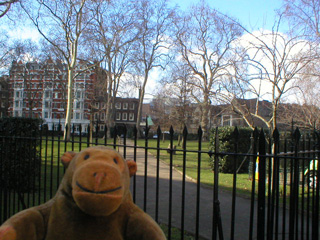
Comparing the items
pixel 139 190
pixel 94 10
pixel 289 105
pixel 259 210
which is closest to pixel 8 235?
pixel 259 210

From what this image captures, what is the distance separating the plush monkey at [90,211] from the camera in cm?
160

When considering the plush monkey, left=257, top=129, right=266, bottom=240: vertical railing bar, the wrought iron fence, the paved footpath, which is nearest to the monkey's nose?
the plush monkey

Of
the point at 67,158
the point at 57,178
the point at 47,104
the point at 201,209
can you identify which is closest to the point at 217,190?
the point at 67,158

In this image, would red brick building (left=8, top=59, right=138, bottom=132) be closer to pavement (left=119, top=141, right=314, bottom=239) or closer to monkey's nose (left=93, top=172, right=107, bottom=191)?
pavement (left=119, top=141, right=314, bottom=239)

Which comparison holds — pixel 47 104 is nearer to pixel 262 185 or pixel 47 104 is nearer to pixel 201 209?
pixel 201 209

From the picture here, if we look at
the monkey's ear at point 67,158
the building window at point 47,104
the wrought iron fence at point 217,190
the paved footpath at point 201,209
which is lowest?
the paved footpath at point 201,209

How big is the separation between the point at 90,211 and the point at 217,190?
1604 millimetres

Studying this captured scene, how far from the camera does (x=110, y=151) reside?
6.16 feet

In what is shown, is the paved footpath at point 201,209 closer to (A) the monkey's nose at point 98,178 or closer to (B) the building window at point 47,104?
(A) the monkey's nose at point 98,178

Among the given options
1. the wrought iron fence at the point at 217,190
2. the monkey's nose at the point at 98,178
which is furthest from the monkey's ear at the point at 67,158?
the wrought iron fence at the point at 217,190

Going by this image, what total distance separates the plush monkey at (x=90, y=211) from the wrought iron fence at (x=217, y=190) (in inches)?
39.9

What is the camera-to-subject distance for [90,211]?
5.30 ft

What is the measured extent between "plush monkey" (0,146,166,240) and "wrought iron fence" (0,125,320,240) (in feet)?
3.32

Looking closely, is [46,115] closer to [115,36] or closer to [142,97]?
[142,97]
